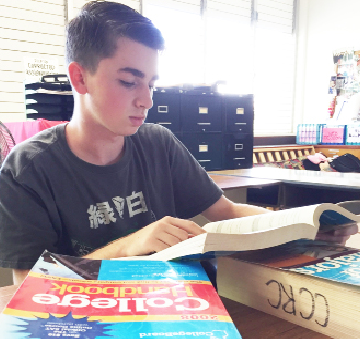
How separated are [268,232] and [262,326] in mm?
108

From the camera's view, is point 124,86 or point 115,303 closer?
point 115,303

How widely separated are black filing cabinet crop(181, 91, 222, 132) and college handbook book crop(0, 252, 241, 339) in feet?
8.29

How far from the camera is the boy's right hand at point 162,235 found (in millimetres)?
646

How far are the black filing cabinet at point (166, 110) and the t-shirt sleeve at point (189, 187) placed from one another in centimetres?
162

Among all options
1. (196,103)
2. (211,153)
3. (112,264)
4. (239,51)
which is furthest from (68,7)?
(112,264)

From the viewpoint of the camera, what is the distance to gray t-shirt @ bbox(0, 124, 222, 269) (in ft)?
2.64

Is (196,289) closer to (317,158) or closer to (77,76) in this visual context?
(77,76)

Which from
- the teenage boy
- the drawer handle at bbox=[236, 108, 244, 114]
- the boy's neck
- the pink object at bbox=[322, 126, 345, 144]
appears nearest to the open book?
the teenage boy

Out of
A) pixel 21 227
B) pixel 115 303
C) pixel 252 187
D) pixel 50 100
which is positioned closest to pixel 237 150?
pixel 252 187

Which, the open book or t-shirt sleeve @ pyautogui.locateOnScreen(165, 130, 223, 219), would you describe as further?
t-shirt sleeve @ pyautogui.locateOnScreen(165, 130, 223, 219)

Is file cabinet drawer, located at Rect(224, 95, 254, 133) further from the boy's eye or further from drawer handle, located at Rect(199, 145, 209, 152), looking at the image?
the boy's eye

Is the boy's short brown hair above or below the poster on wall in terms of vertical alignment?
below

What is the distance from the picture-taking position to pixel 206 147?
306 cm

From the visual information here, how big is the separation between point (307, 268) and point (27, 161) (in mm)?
697
